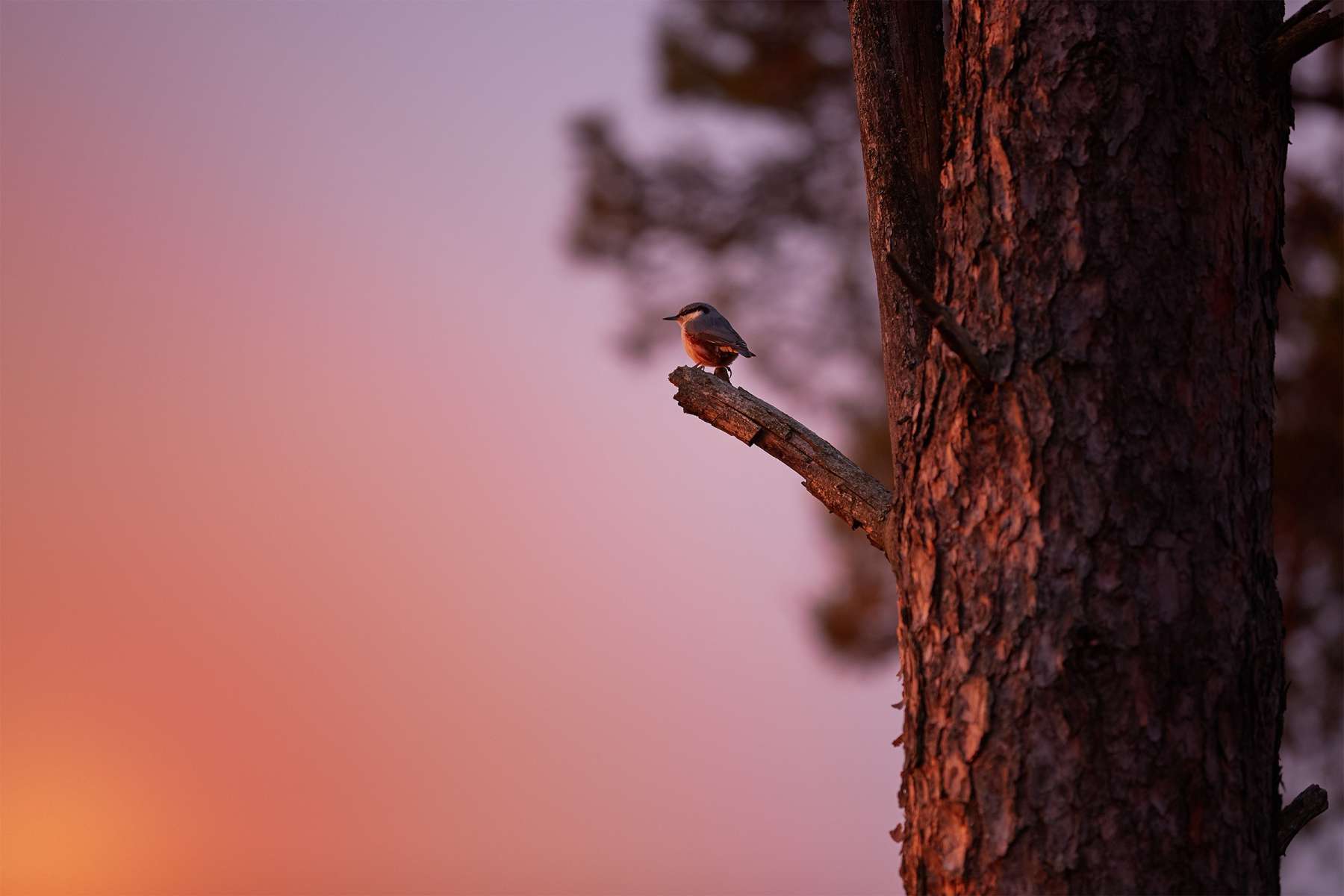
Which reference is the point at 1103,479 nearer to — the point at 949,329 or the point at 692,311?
the point at 949,329

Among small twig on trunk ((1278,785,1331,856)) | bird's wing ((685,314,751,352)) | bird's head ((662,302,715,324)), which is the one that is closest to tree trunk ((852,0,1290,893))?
small twig on trunk ((1278,785,1331,856))

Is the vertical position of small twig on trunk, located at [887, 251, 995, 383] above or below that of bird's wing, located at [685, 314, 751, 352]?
below

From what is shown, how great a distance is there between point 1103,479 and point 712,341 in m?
2.06

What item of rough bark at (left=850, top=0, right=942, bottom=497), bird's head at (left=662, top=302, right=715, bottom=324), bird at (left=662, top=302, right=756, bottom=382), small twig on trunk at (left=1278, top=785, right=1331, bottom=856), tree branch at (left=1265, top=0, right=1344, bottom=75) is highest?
bird's head at (left=662, top=302, right=715, bottom=324)

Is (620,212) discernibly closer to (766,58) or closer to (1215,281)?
(766,58)

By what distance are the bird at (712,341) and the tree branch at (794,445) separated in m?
1.21

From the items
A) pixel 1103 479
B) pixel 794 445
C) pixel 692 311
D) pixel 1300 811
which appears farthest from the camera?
pixel 692 311

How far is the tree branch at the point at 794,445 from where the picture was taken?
1.98 metres

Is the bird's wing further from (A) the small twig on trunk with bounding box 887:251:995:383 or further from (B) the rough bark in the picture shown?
(A) the small twig on trunk with bounding box 887:251:995:383

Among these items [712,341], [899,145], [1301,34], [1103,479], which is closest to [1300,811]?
[1103,479]

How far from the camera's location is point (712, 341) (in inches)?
139

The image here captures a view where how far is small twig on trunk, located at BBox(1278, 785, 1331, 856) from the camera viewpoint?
5.78 feet

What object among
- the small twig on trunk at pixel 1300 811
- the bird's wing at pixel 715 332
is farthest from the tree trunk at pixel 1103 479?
the bird's wing at pixel 715 332

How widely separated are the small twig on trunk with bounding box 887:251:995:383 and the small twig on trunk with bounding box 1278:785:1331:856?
84cm
